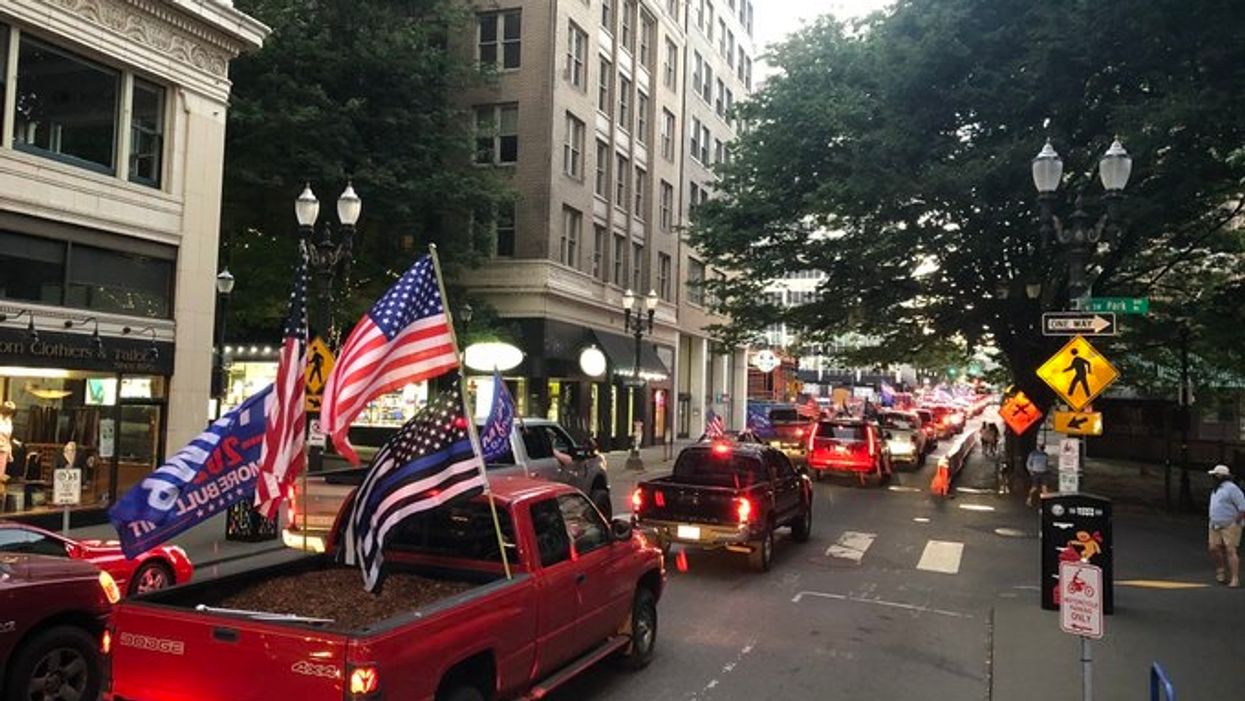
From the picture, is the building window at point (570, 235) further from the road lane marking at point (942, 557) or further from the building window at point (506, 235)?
the road lane marking at point (942, 557)

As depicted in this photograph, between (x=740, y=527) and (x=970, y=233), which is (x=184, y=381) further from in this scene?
(x=970, y=233)

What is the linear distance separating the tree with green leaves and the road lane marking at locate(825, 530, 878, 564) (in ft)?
43.5

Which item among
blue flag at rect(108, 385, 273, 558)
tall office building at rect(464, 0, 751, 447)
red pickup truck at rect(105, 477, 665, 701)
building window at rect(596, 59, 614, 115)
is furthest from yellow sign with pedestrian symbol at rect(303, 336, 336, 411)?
building window at rect(596, 59, 614, 115)

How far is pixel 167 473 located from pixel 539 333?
25.2 metres

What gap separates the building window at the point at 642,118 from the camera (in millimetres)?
39281

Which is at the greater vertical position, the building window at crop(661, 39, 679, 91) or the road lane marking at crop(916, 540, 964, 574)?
the building window at crop(661, 39, 679, 91)

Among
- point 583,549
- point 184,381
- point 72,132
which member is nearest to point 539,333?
point 184,381

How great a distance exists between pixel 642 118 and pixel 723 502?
99.0 ft

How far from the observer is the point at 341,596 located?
6.20 meters

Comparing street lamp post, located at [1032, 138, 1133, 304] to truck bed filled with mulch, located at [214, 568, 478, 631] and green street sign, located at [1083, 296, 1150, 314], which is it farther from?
truck bed filled with mulch, located at [214, 568, 478, 631]

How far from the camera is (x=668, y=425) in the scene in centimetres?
3950

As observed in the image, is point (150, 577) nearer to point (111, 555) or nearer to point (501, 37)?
point (111, 555)

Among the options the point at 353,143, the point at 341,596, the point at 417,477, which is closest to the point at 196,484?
the point at 341,596

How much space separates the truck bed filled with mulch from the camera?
5.80 meters
